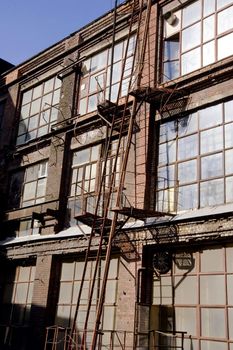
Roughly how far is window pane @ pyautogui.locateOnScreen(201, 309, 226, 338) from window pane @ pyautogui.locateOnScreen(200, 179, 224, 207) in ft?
8.42

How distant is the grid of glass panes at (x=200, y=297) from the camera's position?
9992mm

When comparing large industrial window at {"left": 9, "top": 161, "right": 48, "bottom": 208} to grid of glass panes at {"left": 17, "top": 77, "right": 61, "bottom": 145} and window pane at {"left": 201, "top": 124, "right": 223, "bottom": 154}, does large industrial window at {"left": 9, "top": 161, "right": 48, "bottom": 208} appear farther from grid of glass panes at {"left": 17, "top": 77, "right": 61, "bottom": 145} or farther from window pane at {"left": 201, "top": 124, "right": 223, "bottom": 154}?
window pane at {"left": 201, "top": 124, "right": 223, "bottom": 154}

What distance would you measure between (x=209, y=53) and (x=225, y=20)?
1000 millimetres

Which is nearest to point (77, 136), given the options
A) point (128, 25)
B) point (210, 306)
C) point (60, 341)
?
point (128, 25)

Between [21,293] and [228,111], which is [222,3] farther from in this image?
[21,293]

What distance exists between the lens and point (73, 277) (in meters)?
13.9

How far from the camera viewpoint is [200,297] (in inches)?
415

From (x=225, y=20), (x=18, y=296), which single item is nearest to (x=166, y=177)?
(x=225, y=20)

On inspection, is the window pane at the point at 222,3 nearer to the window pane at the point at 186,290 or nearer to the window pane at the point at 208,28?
the window pane at the point at 208,28

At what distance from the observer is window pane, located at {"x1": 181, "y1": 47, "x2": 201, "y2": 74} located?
12844 mm

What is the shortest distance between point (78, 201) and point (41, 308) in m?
3.53

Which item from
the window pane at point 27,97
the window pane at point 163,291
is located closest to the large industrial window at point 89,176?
the window pane at point 163,291

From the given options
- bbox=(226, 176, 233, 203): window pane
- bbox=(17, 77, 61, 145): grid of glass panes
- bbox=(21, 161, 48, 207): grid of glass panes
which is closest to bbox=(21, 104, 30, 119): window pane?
bbox=(17, 77, 61, 145): grid of glass panes

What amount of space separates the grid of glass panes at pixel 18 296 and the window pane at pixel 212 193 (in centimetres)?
694
